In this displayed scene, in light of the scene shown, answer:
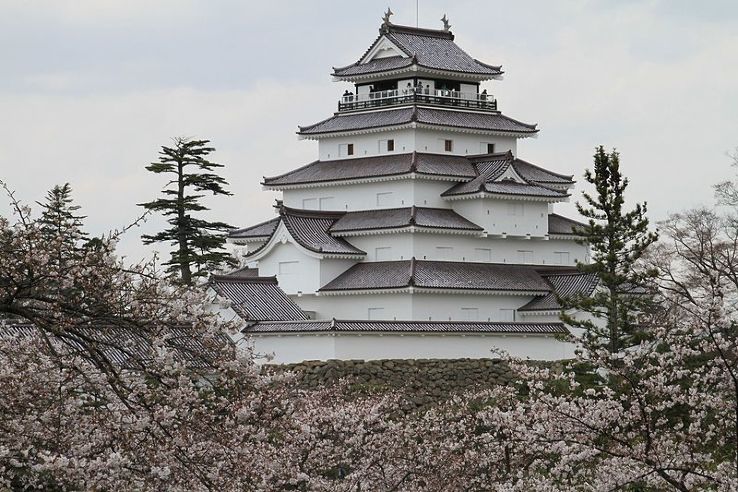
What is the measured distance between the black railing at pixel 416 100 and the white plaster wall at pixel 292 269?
24.0 ft

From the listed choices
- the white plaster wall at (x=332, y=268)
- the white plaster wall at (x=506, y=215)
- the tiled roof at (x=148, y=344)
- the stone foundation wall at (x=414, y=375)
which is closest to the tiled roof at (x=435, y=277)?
the white plaster wall at (x=332, y=268)

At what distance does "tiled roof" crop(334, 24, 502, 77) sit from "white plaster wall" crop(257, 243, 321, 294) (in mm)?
8375

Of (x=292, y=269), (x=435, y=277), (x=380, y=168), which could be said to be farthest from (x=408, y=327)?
(x=380, y=168)

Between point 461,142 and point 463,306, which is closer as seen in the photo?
point 463,306

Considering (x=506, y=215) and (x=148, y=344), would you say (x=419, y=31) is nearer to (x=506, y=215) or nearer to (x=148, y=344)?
(x=506, y=215)

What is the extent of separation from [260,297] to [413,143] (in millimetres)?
9353

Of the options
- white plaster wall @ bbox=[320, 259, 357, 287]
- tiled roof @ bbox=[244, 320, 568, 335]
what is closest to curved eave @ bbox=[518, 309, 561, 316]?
tiled roof @ bbox=[244, 320, 568, 335]

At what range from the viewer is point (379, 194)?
4831cm

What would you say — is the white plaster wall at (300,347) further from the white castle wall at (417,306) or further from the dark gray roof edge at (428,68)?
the dark gray roof edge at (428,68)

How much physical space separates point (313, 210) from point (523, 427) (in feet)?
109

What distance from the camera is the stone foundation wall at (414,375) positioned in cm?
3878

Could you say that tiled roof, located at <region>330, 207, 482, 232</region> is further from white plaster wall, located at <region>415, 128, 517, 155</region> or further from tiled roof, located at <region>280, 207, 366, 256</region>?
white plaster wall, located at <region>415, 128, 517, 155</region>

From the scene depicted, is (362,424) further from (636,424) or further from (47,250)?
(47,250)

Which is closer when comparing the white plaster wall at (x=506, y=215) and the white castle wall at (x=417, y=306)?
the white castle wall at (x=417, y=306)
